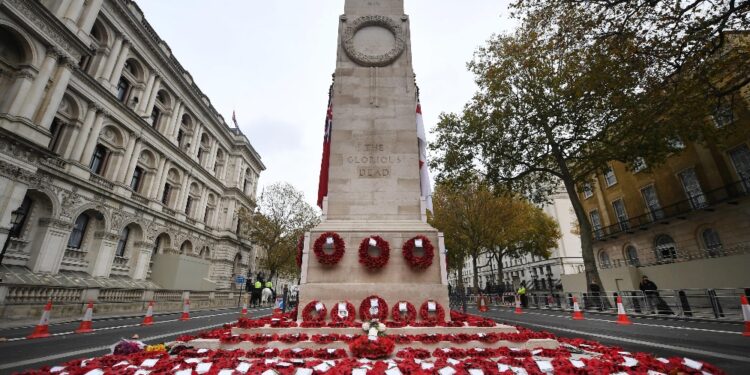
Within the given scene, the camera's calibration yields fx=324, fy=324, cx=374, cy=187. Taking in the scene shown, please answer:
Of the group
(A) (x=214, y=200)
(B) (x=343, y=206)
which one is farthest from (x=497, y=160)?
(A) (x=214, y=200)

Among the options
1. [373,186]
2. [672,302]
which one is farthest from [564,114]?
[373,186]

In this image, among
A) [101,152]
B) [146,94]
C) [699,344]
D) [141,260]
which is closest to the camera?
[699,344]

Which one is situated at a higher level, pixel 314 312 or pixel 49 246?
pixel 49 246

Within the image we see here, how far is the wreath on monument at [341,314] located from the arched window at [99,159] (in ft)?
82.9

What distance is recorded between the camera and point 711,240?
23.4m

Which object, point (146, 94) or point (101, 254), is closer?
point (101, 254)

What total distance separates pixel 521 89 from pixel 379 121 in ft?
50.8

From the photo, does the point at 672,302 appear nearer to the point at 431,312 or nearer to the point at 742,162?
the point at 742,162

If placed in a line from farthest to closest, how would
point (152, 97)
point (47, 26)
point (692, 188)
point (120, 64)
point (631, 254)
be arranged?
1. point (631, 254)
2. point (152, 97)
3. point (692, 188)
4. point (120, 64)
5. point (47, 26)

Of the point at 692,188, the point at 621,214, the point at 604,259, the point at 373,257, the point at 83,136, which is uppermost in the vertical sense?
the point at 83,136

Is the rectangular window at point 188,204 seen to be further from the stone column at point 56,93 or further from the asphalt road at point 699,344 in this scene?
the asphalt road at point 699,344

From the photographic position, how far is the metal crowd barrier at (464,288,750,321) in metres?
11.8

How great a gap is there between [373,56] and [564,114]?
15.3 meters

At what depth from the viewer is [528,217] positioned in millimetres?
39031
